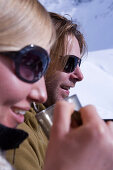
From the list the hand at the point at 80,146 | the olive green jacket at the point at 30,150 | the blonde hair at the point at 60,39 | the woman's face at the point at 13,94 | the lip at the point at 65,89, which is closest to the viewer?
the hand at the point at 80,146

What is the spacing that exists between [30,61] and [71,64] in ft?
3.73

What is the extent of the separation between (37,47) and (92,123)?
282mm

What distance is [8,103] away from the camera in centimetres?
75

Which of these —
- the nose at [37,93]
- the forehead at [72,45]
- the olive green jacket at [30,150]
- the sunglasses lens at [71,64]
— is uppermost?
the forehead at [72,45]

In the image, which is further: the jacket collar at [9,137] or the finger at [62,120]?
the jacket collar at [9,137]

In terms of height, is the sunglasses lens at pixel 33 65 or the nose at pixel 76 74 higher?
the sunglasses lens at pixel 33 65

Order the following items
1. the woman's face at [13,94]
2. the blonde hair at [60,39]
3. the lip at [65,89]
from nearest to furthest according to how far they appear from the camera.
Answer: the woman's face at [13,94] < the blonde hair at [60,39] < the lip at [65,89]

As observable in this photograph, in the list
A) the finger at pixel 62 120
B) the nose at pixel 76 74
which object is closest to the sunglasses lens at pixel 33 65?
the finger at pixel 62 120

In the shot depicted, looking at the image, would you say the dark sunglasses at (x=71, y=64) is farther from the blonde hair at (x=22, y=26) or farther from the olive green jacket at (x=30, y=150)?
the blonde hair at (x=22, y=26)

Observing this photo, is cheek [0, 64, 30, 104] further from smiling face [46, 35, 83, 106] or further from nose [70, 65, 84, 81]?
nose [70, 65, 84, 81]

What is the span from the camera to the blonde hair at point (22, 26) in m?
0.78

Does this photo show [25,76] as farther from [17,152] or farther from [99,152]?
[17,152]

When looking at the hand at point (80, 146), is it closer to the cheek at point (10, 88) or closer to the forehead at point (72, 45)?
the cheek at point (10, 88)

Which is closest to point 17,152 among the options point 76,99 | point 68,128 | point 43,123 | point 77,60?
point 43,123
